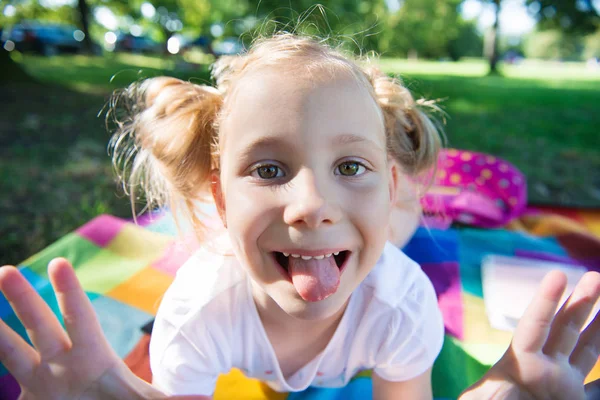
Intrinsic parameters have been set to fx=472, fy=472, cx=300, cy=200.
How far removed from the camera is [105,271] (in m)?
1.70

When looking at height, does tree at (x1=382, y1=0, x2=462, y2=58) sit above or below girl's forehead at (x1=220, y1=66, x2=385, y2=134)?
below

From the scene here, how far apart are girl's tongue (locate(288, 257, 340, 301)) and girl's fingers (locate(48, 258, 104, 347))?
0.36 metres

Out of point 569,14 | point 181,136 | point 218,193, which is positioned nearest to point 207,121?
point 181,136

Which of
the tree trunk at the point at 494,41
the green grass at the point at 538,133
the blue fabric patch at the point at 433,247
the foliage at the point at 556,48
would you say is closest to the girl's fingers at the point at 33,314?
the green grass at the point at 538,133

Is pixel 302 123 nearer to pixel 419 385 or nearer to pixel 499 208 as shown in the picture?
pixel 419 385

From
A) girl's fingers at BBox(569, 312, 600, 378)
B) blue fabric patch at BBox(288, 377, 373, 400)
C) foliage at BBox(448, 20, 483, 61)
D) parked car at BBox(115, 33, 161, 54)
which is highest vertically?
girl's fingers at BBox(569, 312, 600, 378)

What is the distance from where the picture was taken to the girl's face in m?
0.77

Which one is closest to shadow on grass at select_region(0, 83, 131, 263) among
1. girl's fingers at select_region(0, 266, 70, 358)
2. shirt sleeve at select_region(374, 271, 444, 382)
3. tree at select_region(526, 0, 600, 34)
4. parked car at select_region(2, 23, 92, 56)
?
girl's fingers at select_region(0, 266, 70, 358)

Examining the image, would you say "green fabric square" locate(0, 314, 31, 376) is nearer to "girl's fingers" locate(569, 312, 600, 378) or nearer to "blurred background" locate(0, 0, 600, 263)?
"blurred background" locate(0, 0, 600, 263)

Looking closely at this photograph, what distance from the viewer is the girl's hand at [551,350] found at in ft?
2.69

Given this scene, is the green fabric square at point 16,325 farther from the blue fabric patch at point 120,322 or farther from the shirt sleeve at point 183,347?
the shirt sleeve at point 183,347

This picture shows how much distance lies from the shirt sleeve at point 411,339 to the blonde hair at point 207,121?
36 centimetres

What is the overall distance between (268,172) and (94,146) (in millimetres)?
2976

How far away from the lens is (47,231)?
6.75ft
